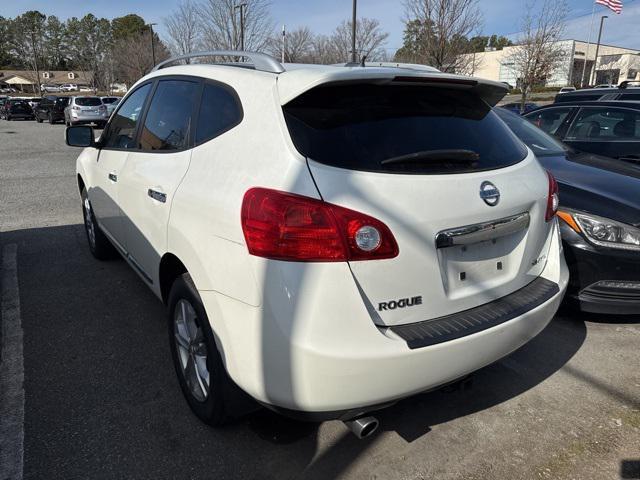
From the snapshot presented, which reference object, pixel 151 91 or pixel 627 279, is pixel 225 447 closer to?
pixel 151 91

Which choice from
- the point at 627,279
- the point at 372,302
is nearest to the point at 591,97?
the point at 627,279

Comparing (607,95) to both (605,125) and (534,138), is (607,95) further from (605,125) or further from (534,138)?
(534,138)

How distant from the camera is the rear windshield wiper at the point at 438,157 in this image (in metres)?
2.11

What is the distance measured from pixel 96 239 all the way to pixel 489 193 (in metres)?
4.04

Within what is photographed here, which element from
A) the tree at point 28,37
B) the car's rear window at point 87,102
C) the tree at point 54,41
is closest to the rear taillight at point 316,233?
the car's rear window at point 87,102

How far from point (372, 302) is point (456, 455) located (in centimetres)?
107

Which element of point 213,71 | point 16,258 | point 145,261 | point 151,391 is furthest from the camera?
point 16,258

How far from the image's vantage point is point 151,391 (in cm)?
295

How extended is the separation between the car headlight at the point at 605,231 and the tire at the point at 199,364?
8.74ft

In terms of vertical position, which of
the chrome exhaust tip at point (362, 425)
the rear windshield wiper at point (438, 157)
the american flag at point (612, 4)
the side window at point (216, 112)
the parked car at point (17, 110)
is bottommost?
the parked car at point (17, 110)

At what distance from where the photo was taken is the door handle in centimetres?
279

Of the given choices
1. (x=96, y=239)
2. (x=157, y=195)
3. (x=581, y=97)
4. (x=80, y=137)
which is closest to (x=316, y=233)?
(x=157, y=195)

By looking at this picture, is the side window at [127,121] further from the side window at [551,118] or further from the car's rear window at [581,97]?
the car's rear window at [581,97]

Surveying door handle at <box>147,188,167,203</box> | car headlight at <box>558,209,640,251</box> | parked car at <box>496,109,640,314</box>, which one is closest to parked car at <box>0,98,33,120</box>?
door handle at <box>147,188,167,203</box>
